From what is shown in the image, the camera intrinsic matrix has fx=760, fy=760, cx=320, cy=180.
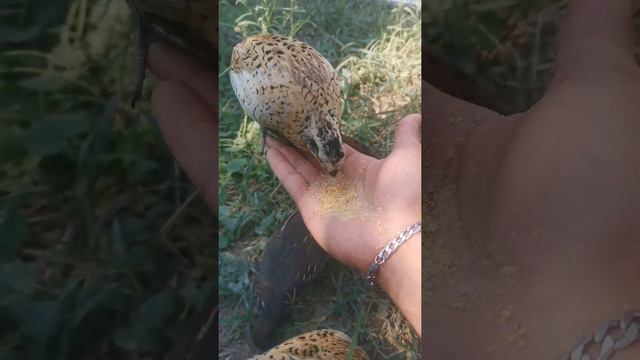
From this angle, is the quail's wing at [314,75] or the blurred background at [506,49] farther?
the blurred background at [506,49]

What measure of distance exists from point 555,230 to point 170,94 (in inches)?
34.0

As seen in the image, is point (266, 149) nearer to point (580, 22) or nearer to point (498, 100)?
point (498, 100)

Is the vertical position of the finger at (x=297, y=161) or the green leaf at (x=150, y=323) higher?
the finger at (x=297, y=161)

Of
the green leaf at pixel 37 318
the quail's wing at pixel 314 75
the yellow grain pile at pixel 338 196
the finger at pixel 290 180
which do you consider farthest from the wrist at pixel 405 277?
the green leaf at pixel 37 318

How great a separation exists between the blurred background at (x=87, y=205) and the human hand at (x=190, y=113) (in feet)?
0.08

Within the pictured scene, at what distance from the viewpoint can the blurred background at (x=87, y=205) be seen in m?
1.52

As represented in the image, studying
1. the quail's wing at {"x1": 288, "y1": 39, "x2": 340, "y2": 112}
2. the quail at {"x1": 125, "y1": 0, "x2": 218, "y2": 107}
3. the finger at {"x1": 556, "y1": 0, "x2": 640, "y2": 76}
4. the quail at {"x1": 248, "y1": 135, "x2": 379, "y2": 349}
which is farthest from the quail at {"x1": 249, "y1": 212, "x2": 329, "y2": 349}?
the finger at {"x1": 556, "y1": 0, "x2": 640, "y2": 76}

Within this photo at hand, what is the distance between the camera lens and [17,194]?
4.98 ft

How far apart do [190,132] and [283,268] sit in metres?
0.34

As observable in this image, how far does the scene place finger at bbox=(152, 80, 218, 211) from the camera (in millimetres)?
1572

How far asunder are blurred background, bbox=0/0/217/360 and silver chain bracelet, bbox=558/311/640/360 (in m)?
0.79

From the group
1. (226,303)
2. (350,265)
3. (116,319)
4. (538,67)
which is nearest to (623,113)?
(538,67)

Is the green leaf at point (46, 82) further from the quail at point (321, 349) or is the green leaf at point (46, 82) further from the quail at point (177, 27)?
the quail at point (321, 349)

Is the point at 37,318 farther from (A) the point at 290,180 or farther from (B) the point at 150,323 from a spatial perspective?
(A) the point at 290,180
